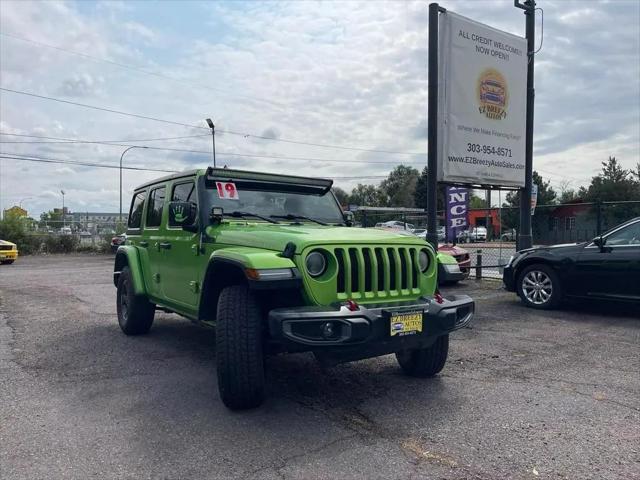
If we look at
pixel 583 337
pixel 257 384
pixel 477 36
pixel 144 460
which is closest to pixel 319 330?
pixel 257 384

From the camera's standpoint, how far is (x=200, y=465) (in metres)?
3.46

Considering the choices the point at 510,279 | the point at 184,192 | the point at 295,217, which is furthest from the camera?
the point at 510,279

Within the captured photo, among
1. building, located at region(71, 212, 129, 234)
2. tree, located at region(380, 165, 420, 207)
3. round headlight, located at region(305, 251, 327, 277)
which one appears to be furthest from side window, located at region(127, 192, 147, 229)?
tree, located at region(380, 165, 420, 207)

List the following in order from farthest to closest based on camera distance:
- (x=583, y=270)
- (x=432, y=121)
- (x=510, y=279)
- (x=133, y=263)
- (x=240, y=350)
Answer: (x=432, y=121), (x=510, y=279), (x=583, y=270), (x=133, y=263), (x=240, y=350)

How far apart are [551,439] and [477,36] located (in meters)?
8.71

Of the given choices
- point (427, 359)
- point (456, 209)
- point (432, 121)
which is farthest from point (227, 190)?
point (456, 209)

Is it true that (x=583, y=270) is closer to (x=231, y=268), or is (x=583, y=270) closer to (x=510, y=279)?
(x=510, y=279)

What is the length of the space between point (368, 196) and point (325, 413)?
91448 millimetres

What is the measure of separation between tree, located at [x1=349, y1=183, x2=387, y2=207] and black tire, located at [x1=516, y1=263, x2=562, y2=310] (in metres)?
82.1

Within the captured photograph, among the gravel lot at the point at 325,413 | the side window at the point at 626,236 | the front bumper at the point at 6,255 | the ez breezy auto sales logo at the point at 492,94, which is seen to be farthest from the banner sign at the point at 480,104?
the front bumper at the point at 6,255

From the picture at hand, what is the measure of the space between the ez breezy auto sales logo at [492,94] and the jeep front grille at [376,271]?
714cm

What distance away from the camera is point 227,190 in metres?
5.55

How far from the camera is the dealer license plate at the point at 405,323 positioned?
163 inches

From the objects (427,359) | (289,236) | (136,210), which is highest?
(136,210)
